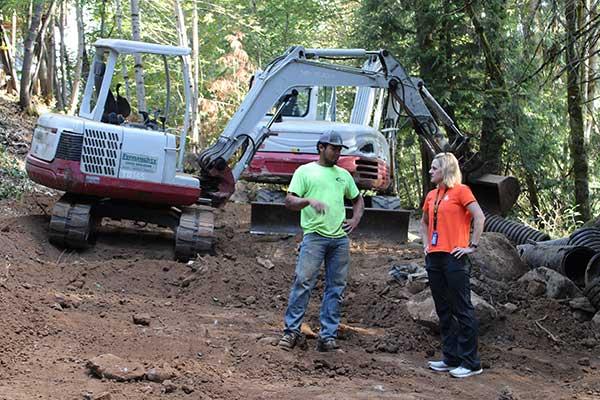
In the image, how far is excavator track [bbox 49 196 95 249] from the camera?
10.0m

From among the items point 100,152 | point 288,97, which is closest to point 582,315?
point 288,97

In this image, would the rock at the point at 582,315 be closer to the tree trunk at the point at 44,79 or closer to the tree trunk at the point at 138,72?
the tree trunk at the point at 138,72

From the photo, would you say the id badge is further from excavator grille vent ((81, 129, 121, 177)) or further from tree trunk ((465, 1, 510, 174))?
tree trunk ((465, 1, 510, 174))

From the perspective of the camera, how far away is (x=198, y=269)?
9258 mm

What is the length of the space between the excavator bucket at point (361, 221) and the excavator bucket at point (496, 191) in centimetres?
246

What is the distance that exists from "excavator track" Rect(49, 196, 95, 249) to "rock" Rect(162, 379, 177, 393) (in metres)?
5.33

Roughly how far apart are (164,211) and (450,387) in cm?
600

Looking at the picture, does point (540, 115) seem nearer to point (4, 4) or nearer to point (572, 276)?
point (572, 276)

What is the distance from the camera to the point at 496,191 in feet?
46.5

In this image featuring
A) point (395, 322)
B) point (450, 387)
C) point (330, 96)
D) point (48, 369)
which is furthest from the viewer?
point (330, 96)

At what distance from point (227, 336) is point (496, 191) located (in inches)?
342

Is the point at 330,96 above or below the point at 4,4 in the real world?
below

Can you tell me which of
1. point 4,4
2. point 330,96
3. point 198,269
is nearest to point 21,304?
point 198,269

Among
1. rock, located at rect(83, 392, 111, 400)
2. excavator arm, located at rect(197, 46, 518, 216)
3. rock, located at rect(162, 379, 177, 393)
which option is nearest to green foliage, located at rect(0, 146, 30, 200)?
excavator arm, located at rect(197, 46, 518, 216)
